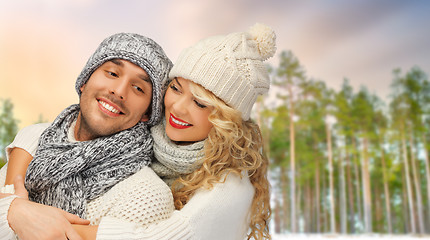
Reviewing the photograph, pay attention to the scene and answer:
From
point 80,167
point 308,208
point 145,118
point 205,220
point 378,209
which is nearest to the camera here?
point 205,220

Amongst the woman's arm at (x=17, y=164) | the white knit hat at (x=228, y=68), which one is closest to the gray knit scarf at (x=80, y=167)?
the woman's arm at (x=17, y=164)

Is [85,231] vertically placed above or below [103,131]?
below

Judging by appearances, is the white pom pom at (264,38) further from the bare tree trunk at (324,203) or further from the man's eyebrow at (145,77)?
the bare tree trunk at (324,203)

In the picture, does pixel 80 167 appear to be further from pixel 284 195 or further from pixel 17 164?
pixel 284 195

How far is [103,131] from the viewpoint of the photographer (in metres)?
2.01

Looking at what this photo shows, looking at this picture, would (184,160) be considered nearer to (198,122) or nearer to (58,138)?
(198,122)

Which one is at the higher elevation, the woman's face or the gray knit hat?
the gray knit hat

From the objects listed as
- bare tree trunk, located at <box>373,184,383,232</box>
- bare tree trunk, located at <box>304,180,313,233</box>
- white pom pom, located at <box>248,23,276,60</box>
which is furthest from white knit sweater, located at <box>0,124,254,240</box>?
bare tree trunk, located at <box>373,184,383,232</box>

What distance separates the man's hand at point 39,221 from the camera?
1.56 metres

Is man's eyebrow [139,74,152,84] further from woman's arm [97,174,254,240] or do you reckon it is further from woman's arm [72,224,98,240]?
woman's arm [72,224,98,240]

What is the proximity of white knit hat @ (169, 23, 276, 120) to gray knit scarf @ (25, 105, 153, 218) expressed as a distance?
0.45 metres

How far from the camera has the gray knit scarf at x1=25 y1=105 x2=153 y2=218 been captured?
1846 mm

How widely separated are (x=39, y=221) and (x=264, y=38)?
149 centimetres

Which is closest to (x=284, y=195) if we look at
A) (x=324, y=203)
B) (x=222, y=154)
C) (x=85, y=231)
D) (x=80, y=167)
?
(x=324, y=203)
